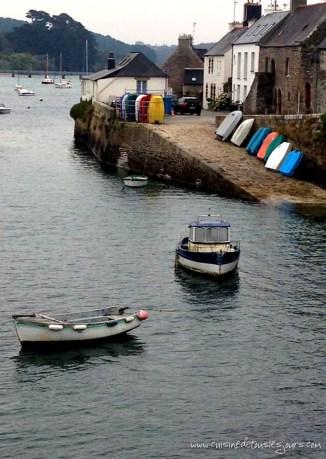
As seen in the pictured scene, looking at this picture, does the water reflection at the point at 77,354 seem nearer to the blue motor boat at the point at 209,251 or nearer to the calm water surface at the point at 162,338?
→ the calm water surface at the point at 162,338

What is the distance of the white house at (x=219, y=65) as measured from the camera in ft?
308

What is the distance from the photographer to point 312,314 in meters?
36.5

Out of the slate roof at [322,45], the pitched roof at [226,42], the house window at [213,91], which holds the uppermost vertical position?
the pitched roof at [226,42]

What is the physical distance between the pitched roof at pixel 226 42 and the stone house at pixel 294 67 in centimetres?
1379

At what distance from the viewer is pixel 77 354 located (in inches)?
1262

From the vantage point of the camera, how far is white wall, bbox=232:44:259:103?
3305 inches

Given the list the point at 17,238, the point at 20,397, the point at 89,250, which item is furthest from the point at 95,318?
the point at 17,238

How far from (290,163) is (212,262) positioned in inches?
895

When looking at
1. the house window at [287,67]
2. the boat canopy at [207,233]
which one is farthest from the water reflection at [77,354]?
the house window at [287,67]

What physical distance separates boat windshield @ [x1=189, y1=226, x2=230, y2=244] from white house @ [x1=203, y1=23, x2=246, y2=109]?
52.7m

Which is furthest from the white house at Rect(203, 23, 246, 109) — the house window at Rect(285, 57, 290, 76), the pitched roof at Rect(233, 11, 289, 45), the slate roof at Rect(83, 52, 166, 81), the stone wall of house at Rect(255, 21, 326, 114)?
the house window at Rect(285, 57, 290, 76)

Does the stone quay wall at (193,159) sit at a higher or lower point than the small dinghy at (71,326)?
higher

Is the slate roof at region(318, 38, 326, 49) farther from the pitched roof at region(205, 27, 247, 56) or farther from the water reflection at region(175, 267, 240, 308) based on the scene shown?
the water reflection at region(175, 267, 240, 308)

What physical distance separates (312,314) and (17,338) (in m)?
11.5
